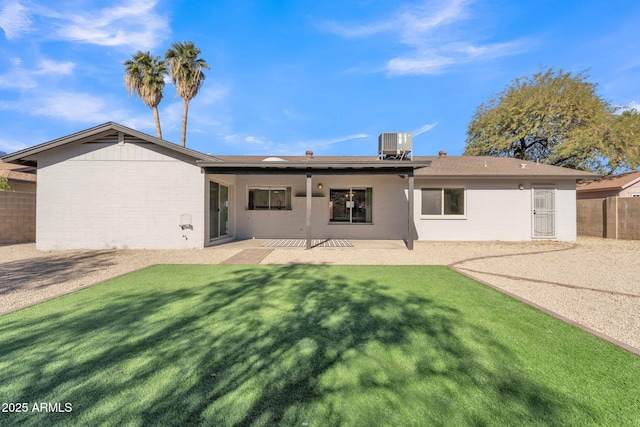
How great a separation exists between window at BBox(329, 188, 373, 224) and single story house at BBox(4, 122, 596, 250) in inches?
1.8

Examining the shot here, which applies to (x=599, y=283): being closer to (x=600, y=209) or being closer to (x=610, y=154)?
(x=600, y=209)

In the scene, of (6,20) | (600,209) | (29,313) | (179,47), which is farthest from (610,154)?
(6,20)

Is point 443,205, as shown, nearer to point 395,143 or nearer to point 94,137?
point 395,143

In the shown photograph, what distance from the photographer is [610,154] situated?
18062 millimetres

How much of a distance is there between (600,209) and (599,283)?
38.1ft

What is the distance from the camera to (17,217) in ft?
34.5

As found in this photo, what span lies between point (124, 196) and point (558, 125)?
28.6m

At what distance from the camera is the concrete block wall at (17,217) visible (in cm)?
1009

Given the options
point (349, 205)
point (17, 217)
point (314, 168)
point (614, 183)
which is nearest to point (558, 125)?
point (614, 183)

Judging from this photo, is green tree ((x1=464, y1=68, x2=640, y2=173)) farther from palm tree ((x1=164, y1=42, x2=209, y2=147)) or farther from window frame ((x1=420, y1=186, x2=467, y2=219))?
palm tree ((x1=164, y1=42, x2=209, y2=147))

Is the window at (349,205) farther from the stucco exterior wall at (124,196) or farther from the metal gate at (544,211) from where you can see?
the metal gate at (544,211)

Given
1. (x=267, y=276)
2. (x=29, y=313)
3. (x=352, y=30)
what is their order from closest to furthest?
(x=29, y=313) → (x=267, y=276) → (x=352, y=30)

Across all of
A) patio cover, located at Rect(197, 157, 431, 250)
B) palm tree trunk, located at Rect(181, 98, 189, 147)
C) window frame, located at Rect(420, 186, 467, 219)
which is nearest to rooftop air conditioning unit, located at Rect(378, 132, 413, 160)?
window frame, located at Rect(420, 186, 467, 219)

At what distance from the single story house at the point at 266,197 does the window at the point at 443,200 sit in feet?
0.15
